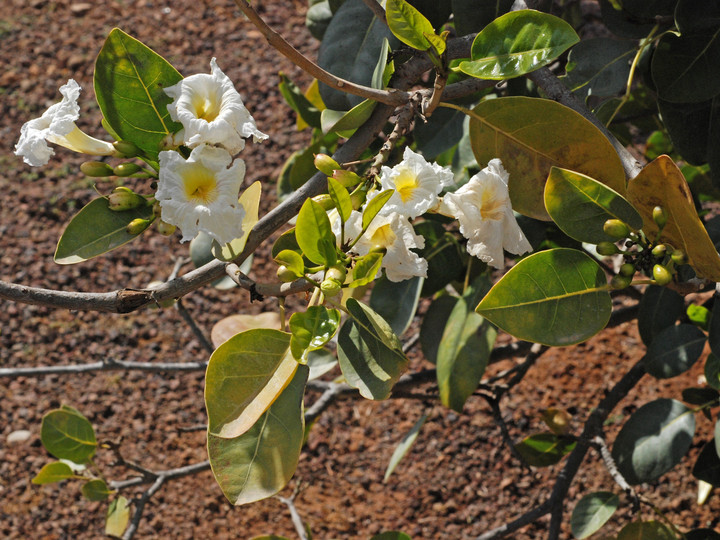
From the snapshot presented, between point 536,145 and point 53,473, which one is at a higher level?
point 536,145

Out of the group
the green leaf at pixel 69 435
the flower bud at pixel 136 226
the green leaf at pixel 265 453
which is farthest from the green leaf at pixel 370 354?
the green leaf at pixel 69 435

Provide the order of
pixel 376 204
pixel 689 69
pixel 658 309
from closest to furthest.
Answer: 1. pixel 376 204
2. pixel 689 69
3. pixel 658 309

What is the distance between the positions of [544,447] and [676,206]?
0.95m

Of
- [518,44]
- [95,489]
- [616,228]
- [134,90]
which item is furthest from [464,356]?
[95,489]

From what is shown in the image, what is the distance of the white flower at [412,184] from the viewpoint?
80cm

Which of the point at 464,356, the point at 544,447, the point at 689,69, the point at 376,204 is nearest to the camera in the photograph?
the point at 376,204

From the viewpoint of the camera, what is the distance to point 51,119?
0.86 m

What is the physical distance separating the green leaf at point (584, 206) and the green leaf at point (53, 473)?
1.34m

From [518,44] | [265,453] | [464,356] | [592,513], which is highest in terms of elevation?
[518,44]

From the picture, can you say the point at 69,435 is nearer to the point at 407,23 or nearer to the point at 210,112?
the point at 210,112

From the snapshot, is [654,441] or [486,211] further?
[654,441]

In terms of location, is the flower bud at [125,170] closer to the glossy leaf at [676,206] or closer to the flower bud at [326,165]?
the flower bud at [326,165]

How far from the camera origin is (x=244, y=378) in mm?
837

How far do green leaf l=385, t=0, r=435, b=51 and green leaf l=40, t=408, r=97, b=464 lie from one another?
4.07ft
